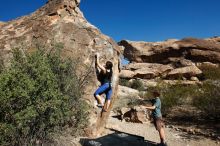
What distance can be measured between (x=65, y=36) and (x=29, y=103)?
3.57 meters

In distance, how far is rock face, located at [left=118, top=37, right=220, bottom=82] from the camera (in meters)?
29.8

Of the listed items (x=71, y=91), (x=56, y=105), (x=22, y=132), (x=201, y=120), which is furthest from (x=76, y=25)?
(x=201, y=120)

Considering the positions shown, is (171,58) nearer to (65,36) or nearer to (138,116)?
(138,116)

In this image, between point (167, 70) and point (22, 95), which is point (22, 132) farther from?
point (167, 70)

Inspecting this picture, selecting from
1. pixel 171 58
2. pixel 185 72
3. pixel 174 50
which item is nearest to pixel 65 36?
pixel 185 72

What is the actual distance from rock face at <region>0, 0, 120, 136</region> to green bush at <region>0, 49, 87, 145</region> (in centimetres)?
136

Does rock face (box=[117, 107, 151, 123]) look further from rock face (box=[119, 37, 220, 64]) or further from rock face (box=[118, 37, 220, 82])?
rock face (box=[119, 37, 220, 64])

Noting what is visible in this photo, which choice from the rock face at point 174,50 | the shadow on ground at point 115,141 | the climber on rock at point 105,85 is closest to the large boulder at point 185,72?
the rock face at point 174,50

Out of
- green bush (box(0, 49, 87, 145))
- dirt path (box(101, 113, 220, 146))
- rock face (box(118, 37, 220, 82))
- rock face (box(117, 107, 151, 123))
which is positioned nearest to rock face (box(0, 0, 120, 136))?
green bush (box(0, 49, 87, 145))

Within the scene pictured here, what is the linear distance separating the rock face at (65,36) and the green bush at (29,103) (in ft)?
4.47

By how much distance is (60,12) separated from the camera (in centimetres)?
944

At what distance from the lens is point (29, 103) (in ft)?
17.5

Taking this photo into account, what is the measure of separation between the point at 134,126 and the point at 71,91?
5.15m

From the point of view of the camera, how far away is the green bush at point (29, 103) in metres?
5.11
